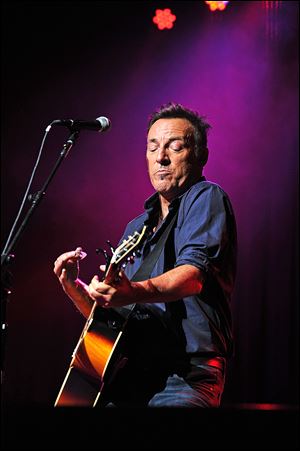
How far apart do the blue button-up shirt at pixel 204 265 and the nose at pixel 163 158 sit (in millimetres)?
268

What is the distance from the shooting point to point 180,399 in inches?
109

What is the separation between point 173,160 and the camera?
331cm

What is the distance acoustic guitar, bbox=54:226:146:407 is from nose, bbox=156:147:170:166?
532 mm

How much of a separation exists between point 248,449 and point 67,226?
5397mm

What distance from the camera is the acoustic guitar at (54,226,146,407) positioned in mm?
2809

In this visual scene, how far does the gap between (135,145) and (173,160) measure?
365 centimetres

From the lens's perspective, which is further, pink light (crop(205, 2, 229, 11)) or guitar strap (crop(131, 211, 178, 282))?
pink light (crop(205, 2, 229, 11))

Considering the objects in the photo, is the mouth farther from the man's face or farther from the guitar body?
the guitar body

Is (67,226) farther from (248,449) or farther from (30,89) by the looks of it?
(248,449)

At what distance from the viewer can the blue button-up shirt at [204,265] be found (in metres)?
2.85

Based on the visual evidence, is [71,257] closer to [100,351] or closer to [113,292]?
[100,351]

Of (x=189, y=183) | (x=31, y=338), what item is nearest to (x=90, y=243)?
(x=31, y=338)

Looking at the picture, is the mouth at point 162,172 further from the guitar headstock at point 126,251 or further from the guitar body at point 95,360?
the guitar body at point 95,360

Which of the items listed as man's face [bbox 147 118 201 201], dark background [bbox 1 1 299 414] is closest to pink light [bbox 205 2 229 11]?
dark background [bbox 1 1 299 414]
